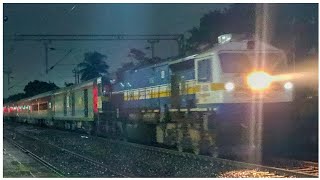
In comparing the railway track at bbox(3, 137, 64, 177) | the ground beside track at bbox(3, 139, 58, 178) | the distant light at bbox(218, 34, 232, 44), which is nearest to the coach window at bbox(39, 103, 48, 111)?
the railway track at bbox(3, 137, 64, 177)

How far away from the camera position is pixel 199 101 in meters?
12.1

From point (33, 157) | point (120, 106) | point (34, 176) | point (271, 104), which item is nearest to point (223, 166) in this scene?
point (271, 104)

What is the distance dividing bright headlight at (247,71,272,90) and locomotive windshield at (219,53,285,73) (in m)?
0.23

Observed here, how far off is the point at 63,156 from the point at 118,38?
3.76 m

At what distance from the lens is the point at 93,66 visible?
63.8 ft

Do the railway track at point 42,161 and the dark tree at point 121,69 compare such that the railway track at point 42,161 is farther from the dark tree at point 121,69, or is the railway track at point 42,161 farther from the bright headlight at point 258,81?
the bright headlight at point 258,81

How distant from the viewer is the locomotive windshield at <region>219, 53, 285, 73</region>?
11570 mm

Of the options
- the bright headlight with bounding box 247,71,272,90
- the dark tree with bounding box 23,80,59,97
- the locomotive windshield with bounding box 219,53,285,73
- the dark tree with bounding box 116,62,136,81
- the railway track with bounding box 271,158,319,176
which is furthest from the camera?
the dark tree with bounding box 23,80,59,97

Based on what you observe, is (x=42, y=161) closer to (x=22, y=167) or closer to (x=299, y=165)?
(x=22, y=167)

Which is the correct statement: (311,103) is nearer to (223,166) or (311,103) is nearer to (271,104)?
(271,104)

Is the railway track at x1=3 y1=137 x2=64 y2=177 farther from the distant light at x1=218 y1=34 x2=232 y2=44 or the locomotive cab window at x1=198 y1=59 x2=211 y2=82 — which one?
the distant light at x1=218 y1=34 x2=232 y2=44

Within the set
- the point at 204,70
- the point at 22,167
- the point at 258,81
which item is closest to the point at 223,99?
the point at 258,81

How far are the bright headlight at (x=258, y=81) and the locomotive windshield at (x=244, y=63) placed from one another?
0.23 m

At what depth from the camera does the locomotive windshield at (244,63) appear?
11570mm
